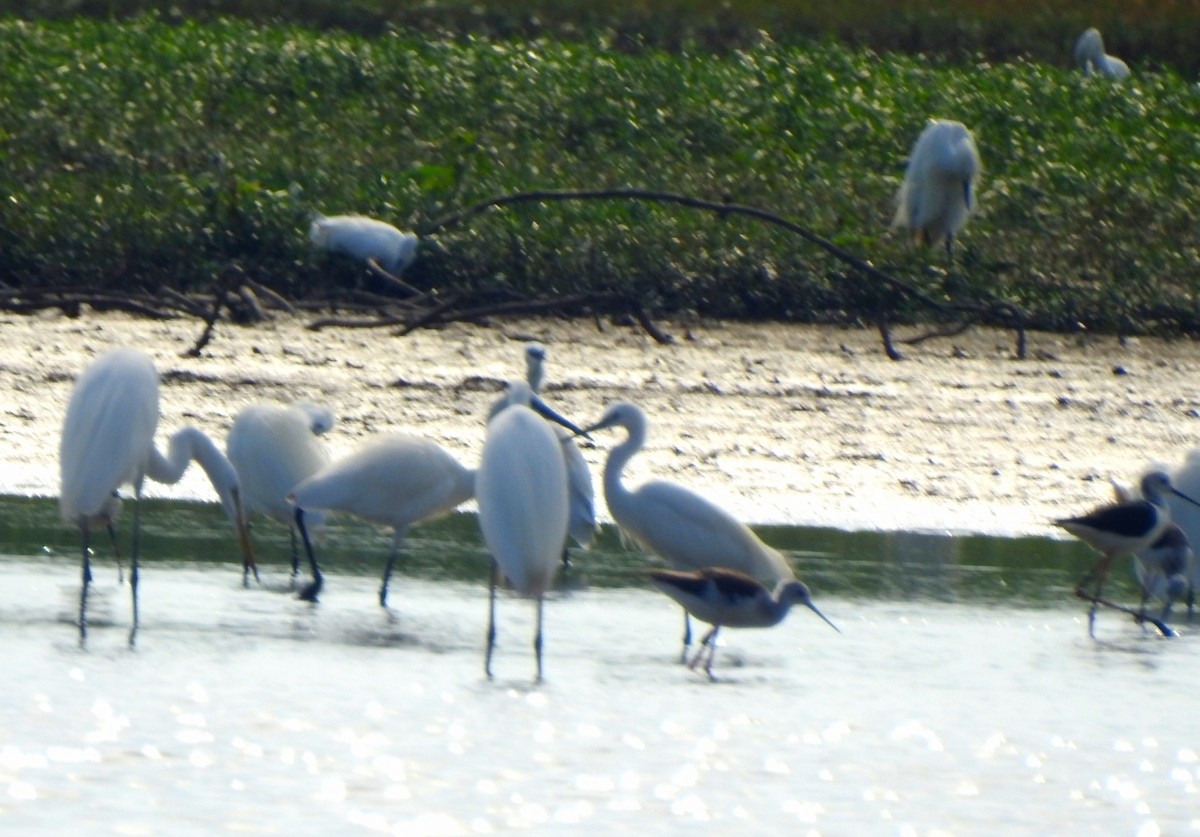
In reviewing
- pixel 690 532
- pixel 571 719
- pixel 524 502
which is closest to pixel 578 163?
pixel 690 532

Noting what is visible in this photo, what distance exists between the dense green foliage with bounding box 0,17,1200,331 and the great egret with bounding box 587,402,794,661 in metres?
5.97

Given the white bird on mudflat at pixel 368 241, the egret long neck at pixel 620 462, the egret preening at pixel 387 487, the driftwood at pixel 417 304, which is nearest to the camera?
the egret long neck at pixel 620 462

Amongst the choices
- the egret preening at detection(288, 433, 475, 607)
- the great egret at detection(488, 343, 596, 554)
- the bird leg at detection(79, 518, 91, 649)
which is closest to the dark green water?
the great egret at detection(488, 343, 596, 554)

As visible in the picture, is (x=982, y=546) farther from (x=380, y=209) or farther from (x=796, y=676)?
(x=380, y=209)

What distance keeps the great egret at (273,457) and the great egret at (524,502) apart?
5.04 feet

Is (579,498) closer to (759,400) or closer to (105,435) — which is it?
(105,435)

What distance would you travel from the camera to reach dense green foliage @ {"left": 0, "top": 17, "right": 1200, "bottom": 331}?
1361 cm

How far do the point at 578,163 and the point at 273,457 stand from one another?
29.1 ft

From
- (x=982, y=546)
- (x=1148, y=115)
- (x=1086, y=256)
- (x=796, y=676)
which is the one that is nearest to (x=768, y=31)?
(x=1148, y=115)

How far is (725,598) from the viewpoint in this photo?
6684mm

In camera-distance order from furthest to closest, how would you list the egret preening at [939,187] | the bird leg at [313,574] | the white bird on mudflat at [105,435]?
1. the egret preening at [939,187]
2. the bird leg at [313,574]
3. the white bird on mudflat at [105,435]

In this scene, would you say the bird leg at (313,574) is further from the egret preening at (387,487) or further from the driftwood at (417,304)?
the driftwood at (417,304)

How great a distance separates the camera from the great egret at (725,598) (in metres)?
6.68

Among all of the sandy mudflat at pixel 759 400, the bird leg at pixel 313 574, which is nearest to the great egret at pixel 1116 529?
the sandy mudflat at pixel 759 400
